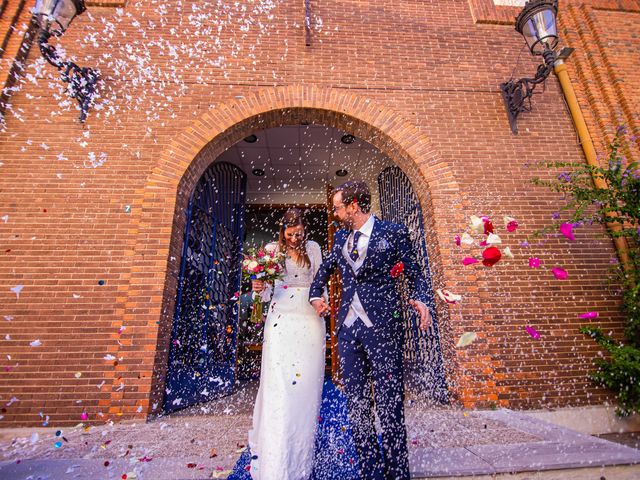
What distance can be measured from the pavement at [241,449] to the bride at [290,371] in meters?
0.37

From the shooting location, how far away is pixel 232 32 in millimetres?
5621

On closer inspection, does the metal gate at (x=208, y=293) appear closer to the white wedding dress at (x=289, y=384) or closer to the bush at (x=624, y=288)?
the white wedding dress at (x=289, y=384)

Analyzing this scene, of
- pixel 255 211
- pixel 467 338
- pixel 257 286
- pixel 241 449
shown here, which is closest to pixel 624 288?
pixel 467 338

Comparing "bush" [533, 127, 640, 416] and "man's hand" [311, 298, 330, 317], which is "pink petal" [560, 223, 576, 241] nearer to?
"bush" [533, 127, 640, 416]

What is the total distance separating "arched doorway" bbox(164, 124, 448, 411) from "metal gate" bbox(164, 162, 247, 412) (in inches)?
0.7

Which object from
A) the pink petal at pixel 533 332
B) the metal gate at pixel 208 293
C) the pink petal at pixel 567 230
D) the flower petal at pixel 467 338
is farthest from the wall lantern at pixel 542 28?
the metal gate at pixel 208 293

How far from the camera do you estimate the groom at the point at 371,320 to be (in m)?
2.19

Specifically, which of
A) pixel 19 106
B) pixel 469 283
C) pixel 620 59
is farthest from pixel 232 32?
pixel 620 59

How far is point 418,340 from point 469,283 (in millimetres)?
1603

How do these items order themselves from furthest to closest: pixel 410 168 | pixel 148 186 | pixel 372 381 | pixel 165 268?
pixel 410 168 < pixel 148 186 < pixel 165 268 < pixel 372 381

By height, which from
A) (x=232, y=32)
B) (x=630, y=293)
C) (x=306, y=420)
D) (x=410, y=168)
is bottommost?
(x=306, y=420)

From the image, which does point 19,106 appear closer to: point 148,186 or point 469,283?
point 148,186

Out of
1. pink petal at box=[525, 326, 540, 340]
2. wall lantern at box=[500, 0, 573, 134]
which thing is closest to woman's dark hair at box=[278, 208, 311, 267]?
pink petal at box=[525, 326, 540, 340]

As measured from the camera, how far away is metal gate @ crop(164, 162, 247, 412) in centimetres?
491
